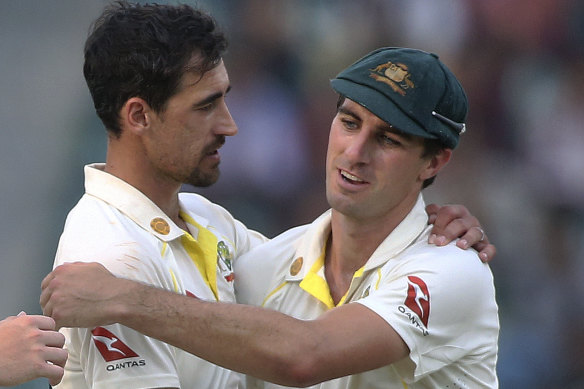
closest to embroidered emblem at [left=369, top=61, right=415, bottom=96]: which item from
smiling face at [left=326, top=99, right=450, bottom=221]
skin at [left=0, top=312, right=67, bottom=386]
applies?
smiling face at [left=326, top=99, right=450, bottom=221]

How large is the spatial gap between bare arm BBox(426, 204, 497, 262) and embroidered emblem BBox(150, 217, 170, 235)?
2.65ft

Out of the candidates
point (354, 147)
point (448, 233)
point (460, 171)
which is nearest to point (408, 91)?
point (354, 147)

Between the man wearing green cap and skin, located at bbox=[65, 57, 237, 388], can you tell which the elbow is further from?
skin, located at bbox=[65, 57, 237, 388]

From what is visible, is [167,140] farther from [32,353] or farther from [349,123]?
[32,353]

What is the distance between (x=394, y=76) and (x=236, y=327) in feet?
3.06

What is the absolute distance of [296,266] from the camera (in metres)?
2.96

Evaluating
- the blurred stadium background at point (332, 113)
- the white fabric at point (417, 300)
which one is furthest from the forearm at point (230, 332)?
the blurred stadium background at point (332, 113)

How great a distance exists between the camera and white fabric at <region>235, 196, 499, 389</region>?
259 cm

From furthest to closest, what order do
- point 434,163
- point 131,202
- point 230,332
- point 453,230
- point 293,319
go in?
1. point 434,163
2. point 453,230
3. point 131,202
4. point 293,319
5. point 230,332

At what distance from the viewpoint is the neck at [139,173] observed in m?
2.83

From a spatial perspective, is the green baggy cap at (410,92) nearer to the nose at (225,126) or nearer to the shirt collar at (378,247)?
the shirt collar at (378,247)

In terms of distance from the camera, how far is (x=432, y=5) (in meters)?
5.31

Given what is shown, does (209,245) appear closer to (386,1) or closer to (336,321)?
(336,321)

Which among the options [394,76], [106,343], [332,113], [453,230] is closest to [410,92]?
[394,76]
